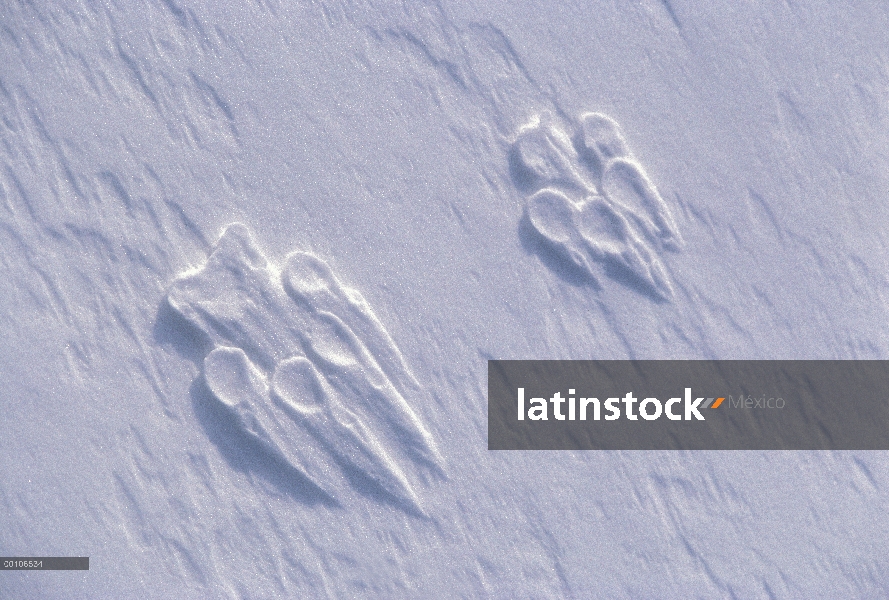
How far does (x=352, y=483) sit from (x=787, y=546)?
116 cm

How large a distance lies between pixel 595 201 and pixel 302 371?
881 mm

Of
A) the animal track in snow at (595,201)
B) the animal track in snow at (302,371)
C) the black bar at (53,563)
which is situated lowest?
the black bar at (53,563)

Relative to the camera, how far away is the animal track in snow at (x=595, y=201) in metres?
1.78

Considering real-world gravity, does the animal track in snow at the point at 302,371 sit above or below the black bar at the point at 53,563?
above

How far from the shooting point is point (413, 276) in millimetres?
1805

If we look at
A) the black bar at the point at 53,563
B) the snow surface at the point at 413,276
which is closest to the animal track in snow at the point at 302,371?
the snow surface at the point at 413,276

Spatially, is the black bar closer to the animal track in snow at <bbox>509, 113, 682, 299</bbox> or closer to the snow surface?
the snow surface

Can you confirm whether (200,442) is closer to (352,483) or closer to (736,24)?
(352,483)

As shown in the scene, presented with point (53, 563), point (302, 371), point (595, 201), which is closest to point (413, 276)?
point (302, 371)

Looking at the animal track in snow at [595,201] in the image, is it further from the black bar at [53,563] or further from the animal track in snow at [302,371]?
the black bar at [53,563]

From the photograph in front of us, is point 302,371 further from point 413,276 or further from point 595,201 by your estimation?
point 595,201

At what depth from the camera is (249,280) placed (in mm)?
1751

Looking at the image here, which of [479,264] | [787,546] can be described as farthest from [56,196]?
[787,546]

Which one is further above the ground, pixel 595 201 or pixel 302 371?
pixel 595 201
